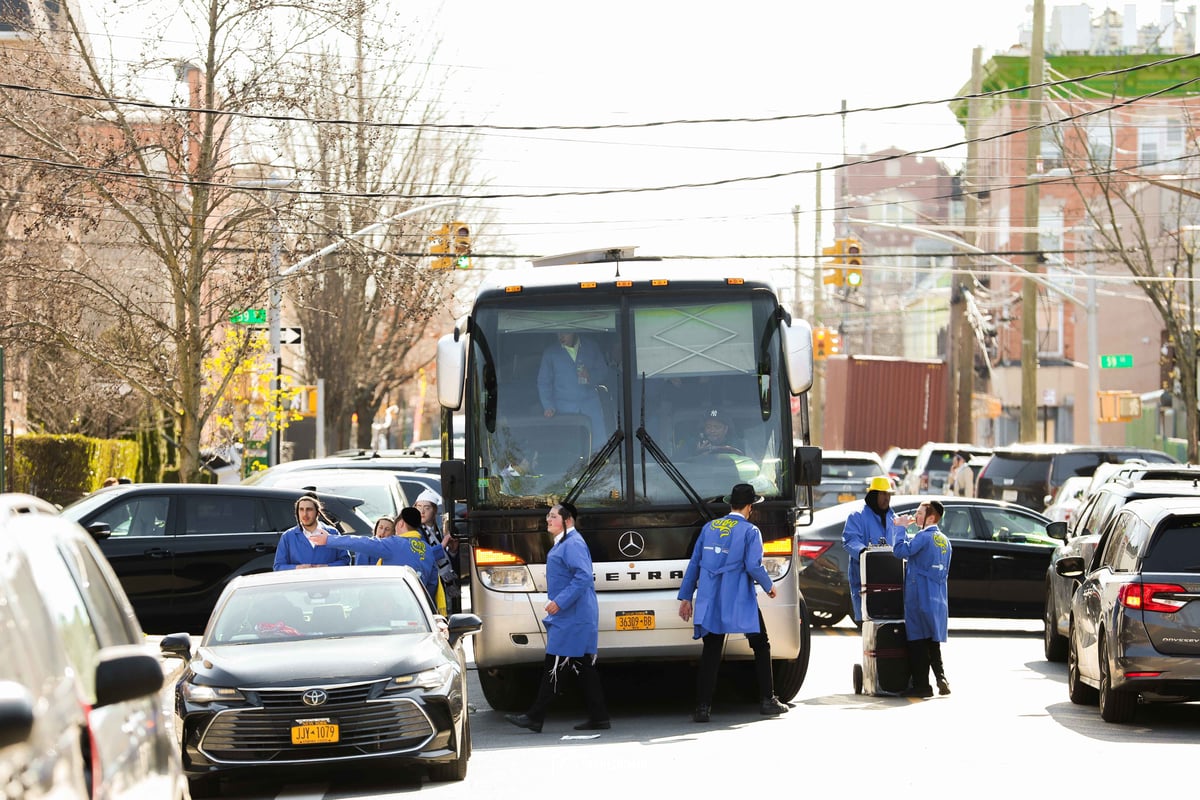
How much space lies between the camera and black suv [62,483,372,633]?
18781 millimetres

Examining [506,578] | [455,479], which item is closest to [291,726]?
[506,578]

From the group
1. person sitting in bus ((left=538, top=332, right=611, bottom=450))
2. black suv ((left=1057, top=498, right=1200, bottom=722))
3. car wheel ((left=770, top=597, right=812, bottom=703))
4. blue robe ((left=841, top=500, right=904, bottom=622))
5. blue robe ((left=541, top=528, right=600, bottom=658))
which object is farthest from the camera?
blue robe ((left=841, top=500, right=904, bottom=622))

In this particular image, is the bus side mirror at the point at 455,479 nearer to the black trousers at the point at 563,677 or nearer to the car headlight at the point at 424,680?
the black trousers at the point at 563,677

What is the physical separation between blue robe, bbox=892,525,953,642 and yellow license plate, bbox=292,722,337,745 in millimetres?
6053

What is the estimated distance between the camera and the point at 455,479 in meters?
14.3

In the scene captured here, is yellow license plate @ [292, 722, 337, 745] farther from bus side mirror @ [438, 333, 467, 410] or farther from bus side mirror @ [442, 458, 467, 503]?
bus side mirror @ [442, 458, 467, 503]

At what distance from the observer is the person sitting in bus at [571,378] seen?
14352 mm

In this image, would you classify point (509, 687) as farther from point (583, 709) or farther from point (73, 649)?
point (73, 649)

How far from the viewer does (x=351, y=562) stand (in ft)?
51.4

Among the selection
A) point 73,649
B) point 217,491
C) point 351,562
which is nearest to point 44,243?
point 217,491

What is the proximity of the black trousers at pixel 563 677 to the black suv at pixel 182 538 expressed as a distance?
5.84 meters

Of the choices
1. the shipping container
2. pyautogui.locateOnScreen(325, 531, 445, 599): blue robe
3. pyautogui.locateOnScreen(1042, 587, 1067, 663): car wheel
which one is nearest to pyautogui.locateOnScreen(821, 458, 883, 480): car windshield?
pyautogui.locateOnScreen(1042, 587, 1067, 663): car wheel

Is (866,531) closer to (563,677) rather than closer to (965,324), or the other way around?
(563,677)

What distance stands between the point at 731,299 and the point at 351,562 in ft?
13.1
